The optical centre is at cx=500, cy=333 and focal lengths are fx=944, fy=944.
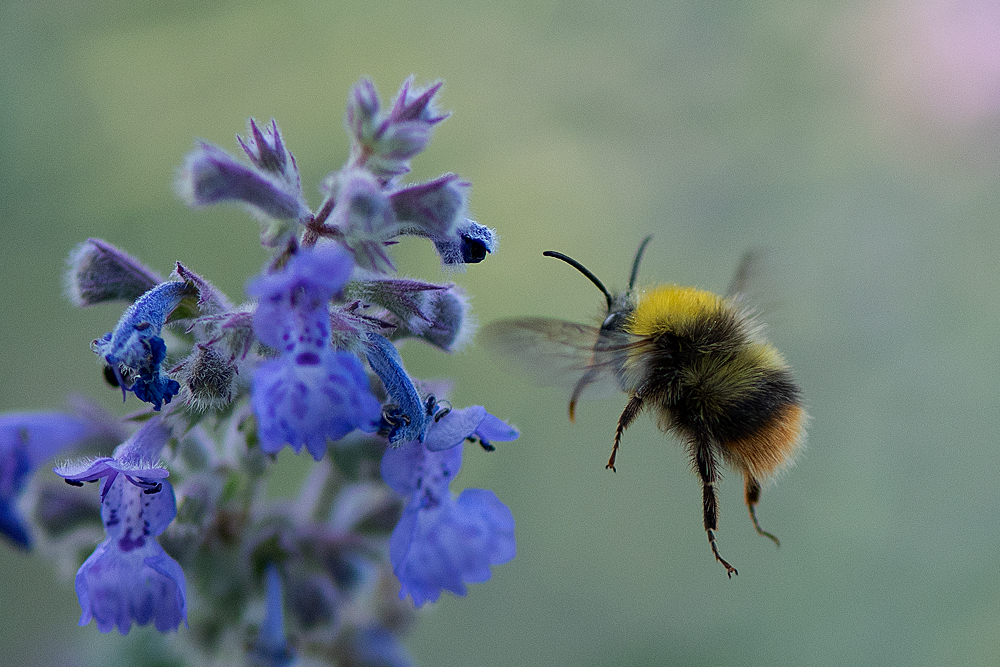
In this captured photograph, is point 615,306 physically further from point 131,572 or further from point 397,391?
point 131,572

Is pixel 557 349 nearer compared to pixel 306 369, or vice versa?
pixel 306 369

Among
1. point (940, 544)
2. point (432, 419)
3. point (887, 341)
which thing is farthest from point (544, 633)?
point (432, 419)

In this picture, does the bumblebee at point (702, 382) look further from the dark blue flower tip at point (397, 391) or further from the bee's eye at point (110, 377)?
the bee's eye at point (110, 377)

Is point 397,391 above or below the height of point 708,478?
below

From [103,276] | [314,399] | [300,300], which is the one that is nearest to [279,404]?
[314,399]

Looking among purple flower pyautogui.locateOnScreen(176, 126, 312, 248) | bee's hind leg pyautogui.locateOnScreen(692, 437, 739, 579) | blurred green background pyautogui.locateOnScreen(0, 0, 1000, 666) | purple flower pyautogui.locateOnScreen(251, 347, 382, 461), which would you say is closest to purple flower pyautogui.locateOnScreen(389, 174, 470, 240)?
purple flower pyautogui.locateOnScreen(176, 126, 312, 248)

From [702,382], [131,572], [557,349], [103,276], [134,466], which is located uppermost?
[702,382]

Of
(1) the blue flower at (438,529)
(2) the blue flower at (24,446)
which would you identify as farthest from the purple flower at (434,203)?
(2) the blue flower at (24,446)

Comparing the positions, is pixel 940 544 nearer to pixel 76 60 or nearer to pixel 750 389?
pixel 750 389
